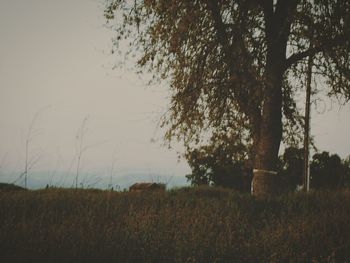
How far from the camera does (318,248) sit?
5.31m

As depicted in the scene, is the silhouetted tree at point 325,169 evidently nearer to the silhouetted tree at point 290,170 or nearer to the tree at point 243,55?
the silhouetted tree at point 290,170

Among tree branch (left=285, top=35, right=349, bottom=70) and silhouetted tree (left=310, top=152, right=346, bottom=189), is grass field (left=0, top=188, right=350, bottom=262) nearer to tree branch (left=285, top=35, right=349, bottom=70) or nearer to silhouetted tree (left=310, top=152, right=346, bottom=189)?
tree branch (left=285, top=35, right=349, bottom=70)

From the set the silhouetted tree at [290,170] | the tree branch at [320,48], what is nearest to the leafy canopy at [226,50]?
the tree branch at [320,48]

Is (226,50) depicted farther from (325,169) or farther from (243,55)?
(325,169)

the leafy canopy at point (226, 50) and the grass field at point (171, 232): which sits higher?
the leafy canopy at point (226, 50)

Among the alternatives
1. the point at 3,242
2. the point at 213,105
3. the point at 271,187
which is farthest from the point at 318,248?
the point at 213,105

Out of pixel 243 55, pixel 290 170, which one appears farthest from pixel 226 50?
pixel 290 170

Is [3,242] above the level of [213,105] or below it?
below

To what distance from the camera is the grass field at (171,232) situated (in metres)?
4.80

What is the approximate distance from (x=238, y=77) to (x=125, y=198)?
4313 millimetres

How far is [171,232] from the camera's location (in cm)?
584

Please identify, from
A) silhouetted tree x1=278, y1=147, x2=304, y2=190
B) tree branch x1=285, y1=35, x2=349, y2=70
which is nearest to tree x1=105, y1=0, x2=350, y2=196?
tree branch x1=285, y1=35, x2=349, y2=70

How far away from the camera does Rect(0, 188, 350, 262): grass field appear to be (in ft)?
15.8

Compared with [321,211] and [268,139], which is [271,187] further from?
[321,211]
